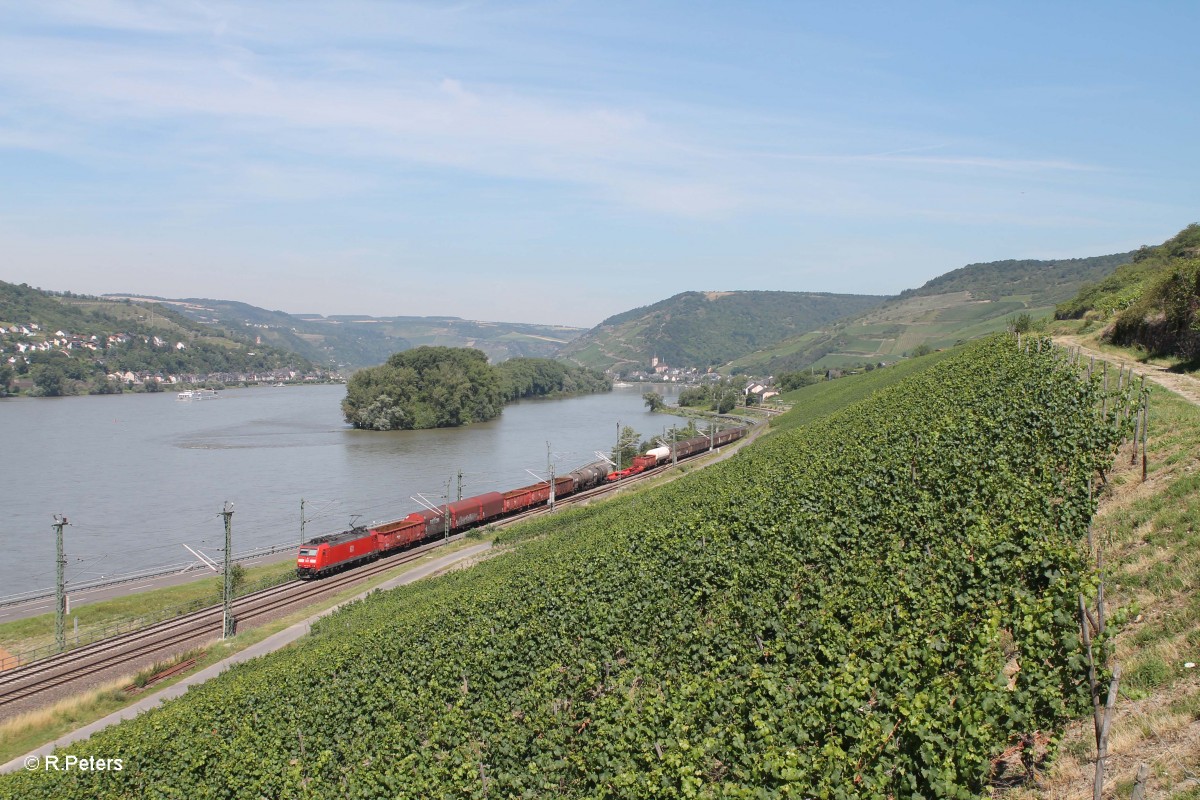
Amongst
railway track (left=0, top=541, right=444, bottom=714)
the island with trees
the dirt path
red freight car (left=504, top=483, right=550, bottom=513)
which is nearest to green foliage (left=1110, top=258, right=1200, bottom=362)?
the dirt path

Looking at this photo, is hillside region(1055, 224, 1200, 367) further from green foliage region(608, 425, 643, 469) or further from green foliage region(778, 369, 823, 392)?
green foliage region(778, 369, 823, 392)

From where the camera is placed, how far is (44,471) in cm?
7825

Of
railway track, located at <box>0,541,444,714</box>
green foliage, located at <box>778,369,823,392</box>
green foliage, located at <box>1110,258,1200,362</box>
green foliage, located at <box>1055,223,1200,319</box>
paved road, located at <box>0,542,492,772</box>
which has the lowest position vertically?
railway track, located at <box>0,541,444,714</box>

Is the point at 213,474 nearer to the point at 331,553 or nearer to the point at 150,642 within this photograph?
the point at 331,553

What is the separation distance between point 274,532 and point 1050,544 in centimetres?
5749

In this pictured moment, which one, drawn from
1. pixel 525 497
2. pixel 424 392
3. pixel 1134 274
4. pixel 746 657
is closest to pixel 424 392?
pixel 424 392

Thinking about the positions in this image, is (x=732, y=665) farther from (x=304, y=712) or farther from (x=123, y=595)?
(x=123, y=595)

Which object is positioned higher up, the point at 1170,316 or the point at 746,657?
the point at 1170,316

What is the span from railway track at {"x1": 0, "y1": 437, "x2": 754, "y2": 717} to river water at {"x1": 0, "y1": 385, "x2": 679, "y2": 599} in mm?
12281

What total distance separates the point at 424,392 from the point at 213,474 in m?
56.4

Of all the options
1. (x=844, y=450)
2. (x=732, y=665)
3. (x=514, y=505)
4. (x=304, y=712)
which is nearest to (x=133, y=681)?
(x=304, y=712)

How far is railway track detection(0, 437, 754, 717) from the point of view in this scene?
94.9 ft

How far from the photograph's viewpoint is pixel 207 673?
29.5 meters

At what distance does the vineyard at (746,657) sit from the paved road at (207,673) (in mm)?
2470
